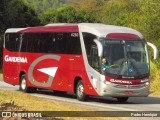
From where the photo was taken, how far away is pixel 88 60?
20.5 meters

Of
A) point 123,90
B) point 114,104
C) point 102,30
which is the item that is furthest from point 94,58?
point 114,104

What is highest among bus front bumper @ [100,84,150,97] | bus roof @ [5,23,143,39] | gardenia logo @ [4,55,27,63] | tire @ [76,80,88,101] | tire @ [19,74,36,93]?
bus roof @ [5,23,143,39]

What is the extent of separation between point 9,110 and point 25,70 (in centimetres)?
1306

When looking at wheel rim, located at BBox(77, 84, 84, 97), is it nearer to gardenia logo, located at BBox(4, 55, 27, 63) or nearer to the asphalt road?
the asphalt road

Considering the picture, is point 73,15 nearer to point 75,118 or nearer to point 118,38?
point 118,38

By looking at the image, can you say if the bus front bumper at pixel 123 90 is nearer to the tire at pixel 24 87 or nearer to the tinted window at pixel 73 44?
the tinted window at pixel 73 44

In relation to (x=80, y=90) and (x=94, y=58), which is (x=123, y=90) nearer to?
(x=94, y=58)

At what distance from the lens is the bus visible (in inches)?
781

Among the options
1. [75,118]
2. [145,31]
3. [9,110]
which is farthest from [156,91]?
[9,110]

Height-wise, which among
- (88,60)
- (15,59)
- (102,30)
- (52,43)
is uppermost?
(102,30)

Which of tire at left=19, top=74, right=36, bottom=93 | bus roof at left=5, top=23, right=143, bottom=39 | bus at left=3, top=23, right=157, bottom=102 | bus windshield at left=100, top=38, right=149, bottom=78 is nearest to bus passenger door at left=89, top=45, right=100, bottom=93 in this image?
bus at left=3, top=23, right=157, bottom=102

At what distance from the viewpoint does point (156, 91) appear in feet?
90.9

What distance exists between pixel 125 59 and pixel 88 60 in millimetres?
1514

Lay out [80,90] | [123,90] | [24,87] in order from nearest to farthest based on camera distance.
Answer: [123,90]
[80,90]
[24,87]
